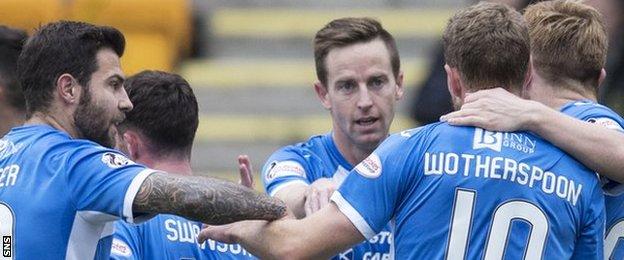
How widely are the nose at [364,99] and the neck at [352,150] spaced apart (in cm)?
18

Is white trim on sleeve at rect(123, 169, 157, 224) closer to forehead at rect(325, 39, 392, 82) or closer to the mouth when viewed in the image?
the mouth

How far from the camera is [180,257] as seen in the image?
22.5 feet

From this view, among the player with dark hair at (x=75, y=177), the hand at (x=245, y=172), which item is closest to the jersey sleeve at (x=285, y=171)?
the hand at (x=245, y=172)

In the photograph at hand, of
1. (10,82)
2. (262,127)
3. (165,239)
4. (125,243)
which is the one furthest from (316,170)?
(262,127)

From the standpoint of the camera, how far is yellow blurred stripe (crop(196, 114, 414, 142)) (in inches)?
500

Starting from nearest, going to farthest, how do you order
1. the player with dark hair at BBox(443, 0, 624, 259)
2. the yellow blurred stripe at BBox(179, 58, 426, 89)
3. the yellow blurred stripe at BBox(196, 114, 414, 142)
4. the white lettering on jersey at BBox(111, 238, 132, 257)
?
the player with dark hair at BBox(443, 0, 624, 259)
the white lettering on jersey at BBox(111, 238, 132, 257)
the yellow blurred stripe at BBox(196, 114, 414, 142)
the yellow blurred stripe at BBox(179, 58, 426, 89)

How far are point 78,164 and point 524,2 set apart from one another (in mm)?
5329

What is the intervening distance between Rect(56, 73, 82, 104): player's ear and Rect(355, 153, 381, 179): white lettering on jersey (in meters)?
1.24

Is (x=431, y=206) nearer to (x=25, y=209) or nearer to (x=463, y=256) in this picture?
(x=463, y=256)

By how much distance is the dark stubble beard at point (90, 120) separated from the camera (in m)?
6.25

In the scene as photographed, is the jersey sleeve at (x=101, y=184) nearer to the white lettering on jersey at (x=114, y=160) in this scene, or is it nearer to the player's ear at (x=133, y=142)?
the white lettering on jersey at (x=114, y=160)

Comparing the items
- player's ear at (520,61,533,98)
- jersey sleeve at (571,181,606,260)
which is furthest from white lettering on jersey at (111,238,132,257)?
jersey sleeve at (571,181,606,260)

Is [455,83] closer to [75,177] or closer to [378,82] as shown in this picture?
[75,177]

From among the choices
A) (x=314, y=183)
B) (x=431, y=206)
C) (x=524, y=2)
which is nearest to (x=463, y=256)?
(x=431, y=206)
